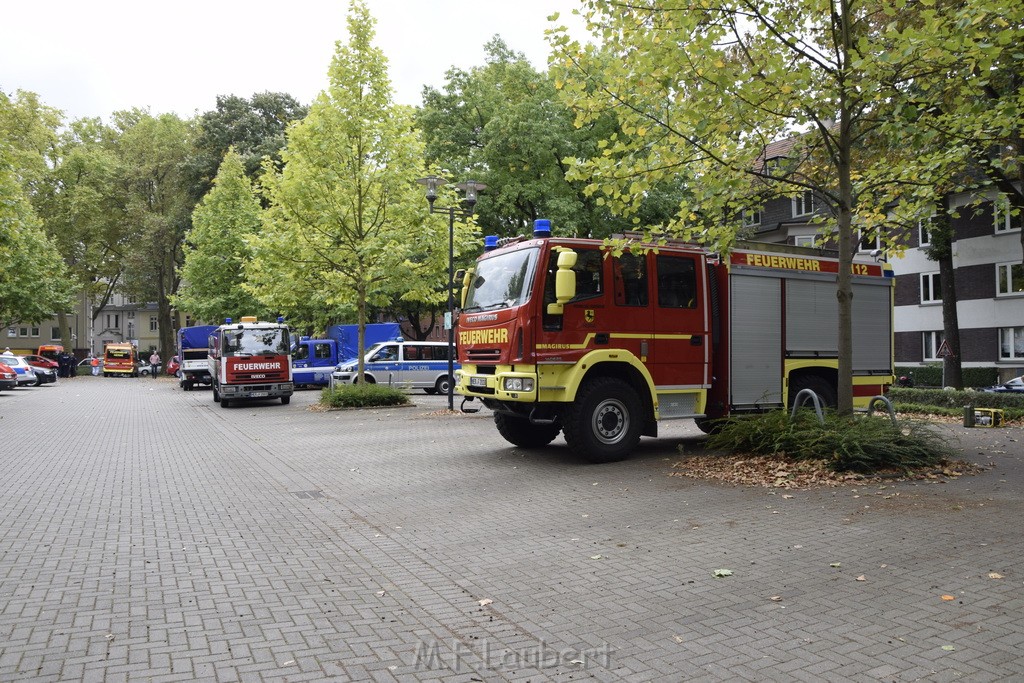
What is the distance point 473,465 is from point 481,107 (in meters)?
25.2

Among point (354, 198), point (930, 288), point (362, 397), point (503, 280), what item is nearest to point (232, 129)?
point (354, 198)

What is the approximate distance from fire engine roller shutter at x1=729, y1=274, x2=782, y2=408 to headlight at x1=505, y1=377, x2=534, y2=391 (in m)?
3.34

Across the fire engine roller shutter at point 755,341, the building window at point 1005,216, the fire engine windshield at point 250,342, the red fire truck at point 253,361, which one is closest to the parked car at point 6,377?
the red fire truck at point 253,361

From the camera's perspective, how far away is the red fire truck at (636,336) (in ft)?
33.8

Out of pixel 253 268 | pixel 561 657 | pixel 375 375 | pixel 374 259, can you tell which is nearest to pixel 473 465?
pixel 561 657

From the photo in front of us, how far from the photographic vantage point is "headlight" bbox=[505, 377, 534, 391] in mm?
10125

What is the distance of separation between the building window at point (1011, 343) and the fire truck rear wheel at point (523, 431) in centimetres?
2698

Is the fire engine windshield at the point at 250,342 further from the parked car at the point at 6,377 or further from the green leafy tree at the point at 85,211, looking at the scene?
the green leafy tree at the point at 85,211

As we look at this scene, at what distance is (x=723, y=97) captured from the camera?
9641 mm

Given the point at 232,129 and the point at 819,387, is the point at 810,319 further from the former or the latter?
the point at 232,129

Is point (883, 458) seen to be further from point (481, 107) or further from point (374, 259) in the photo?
point (481, 107)

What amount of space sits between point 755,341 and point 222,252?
35061mm

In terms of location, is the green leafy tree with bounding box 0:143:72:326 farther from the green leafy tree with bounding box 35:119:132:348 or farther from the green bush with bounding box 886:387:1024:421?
the green bush with bounding box 886:387:1024:421

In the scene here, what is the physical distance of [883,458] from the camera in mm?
9148
